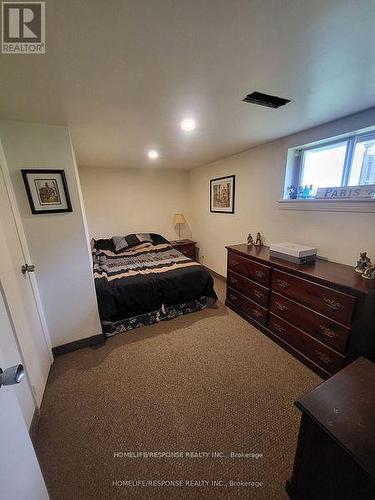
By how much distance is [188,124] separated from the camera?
186 centimetres

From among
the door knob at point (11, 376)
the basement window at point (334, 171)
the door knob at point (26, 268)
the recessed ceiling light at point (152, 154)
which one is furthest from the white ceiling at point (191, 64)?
the door knob at point (11, 376)

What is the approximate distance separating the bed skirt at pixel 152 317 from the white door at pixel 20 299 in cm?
64

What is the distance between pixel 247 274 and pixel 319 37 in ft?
6.47

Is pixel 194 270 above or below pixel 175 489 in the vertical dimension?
above

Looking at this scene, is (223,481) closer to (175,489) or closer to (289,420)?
(175,489)

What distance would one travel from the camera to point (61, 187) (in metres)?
1.83

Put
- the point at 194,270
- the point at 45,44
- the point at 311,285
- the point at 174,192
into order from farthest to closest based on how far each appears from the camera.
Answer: the point at 174,192 < the point at 194,270 < the point at 311,285 < the point at 45,44

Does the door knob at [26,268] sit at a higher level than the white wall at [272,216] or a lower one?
lower

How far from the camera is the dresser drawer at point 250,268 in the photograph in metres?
2.16

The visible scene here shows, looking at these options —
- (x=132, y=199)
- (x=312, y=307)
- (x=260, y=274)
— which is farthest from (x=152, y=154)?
(x=312, y=307)

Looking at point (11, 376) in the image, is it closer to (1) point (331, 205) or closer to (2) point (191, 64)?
(2) point (191, 64)

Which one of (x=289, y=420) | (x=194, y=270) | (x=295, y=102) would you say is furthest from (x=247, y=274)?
(x=295, y=102)

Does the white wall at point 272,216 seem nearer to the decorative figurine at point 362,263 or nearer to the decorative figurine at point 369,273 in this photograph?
the decorative figurine at point 362,263

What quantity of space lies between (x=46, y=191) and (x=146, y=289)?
4.64 ft
